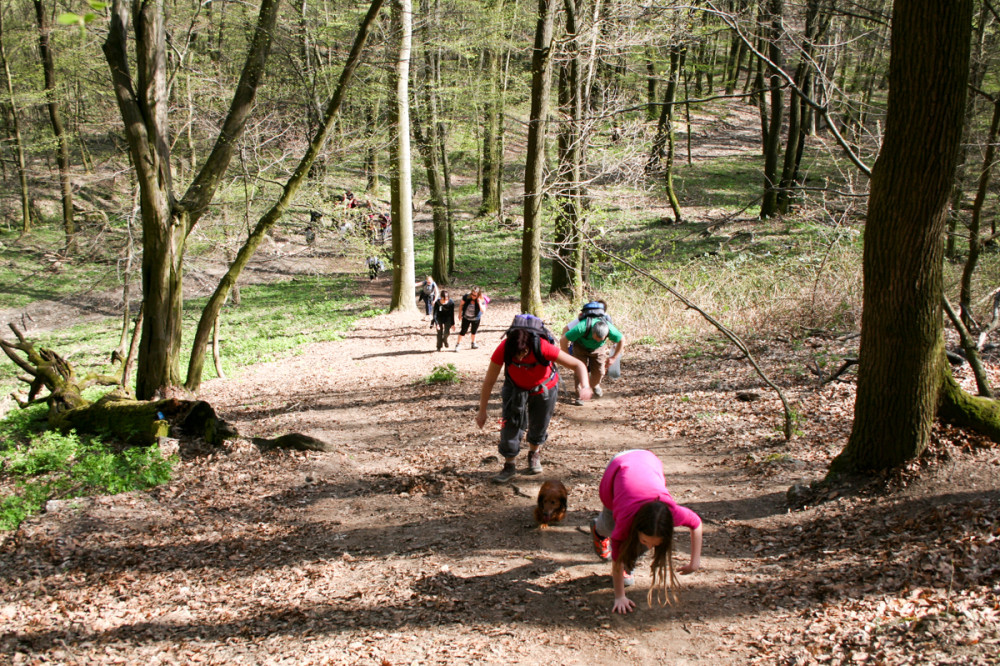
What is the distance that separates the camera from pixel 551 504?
531 centimetres

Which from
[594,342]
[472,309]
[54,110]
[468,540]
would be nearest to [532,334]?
[468,540]

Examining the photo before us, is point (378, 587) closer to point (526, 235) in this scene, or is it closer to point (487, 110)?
point (526, 235)

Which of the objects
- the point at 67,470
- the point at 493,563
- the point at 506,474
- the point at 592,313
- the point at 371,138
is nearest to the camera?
the point at 493,563

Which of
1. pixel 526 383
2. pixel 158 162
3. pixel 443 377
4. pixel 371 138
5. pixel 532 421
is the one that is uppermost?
pixel 371 138

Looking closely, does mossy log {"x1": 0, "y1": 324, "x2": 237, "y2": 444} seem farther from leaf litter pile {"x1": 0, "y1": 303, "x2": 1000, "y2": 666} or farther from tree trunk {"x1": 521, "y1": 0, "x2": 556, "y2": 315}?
tree trunk {"x1": 521, "y1": 0, "x2": 556, "y2": 315}

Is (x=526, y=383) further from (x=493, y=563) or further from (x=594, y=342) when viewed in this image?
(x=594, y=342)

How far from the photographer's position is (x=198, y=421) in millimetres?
7109

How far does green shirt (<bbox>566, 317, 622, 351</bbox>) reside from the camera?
833cm

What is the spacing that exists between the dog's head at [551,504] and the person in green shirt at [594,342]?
292 cm

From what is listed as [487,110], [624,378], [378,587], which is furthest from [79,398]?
[487,110]

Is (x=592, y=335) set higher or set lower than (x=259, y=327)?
higher

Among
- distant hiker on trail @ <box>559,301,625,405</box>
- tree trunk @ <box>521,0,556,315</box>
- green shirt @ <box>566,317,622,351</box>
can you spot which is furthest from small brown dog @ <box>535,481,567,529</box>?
tree trunk @ <box>521,0,556,315</box>

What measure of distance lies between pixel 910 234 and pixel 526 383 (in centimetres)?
320

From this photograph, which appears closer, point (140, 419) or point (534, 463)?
point (534, 463)
